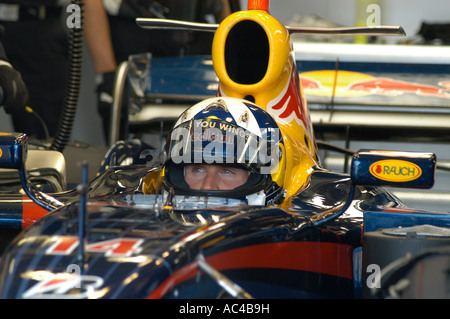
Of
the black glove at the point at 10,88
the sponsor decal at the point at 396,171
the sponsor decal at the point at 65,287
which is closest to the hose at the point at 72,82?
the black glove at the point at 10,88

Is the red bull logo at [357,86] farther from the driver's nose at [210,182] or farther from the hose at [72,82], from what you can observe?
the driver's nose at [210,182]

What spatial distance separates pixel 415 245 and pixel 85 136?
5.37m

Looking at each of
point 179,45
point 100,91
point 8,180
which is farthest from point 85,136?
point 8,180

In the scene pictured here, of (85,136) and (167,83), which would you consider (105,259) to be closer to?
(167,83)

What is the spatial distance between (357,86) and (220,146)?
2021 mm

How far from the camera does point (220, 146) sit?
223cm

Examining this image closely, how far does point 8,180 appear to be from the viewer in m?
2.84

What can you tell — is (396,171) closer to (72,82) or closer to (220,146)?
(220,146)

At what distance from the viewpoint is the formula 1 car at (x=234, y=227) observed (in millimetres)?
1525

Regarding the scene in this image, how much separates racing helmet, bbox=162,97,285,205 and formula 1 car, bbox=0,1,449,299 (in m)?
0.08

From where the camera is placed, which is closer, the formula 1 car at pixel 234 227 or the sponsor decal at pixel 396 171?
the formula 1 car at pixel 234 227

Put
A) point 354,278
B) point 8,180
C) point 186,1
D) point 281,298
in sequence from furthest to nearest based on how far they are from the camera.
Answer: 1. point 186,1
2. point 8,180
3. point 354,278
4. point 281,298

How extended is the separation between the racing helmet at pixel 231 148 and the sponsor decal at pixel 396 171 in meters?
0.41

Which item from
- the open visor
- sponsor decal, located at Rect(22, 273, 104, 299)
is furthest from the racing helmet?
sponsor decal, located at Rect(22, 273, 104, 299)
